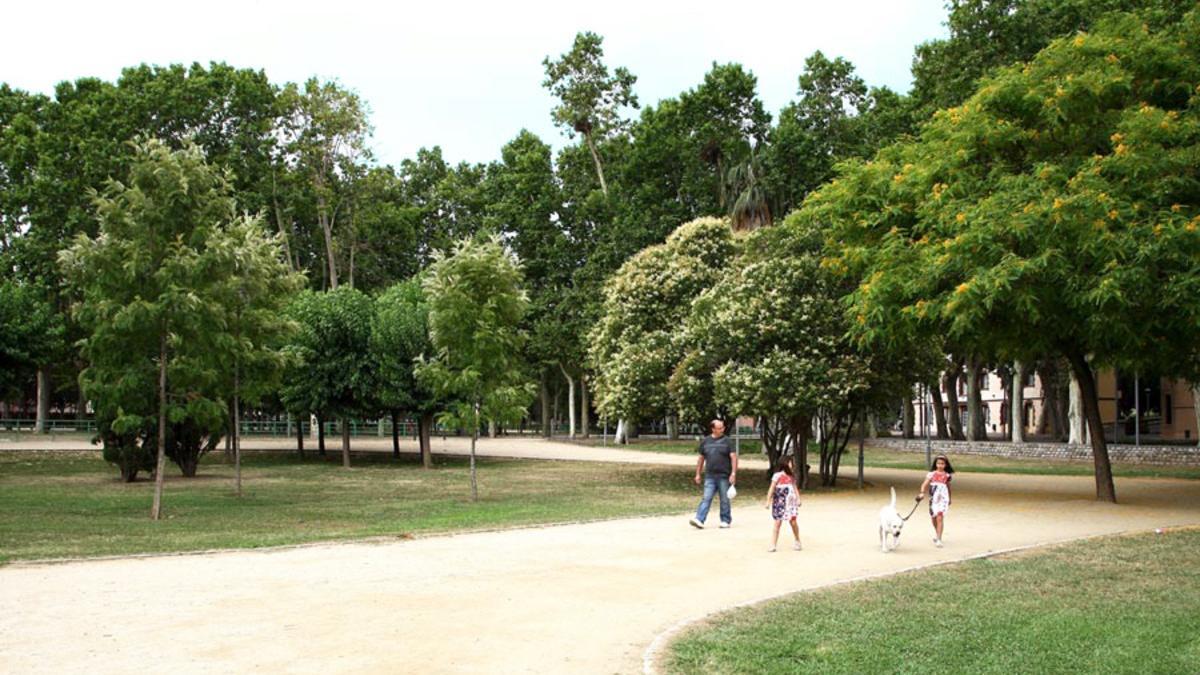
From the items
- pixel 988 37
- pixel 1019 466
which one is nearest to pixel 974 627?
pixel 1019 466

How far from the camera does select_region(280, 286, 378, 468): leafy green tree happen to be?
3800 centimetres

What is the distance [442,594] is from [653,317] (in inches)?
857

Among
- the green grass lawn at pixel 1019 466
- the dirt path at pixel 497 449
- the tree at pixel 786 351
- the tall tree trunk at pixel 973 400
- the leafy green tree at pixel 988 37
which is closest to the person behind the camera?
the tree at pixel 786 351

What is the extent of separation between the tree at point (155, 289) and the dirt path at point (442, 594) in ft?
21.4

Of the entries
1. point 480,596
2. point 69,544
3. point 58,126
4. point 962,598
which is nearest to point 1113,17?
point 962,598

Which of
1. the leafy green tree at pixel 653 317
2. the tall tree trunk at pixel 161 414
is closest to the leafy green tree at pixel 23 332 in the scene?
the leafy green tree at pixel 653 317

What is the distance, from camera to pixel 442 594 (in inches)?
427

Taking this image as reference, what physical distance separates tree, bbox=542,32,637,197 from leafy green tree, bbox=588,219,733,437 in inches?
897

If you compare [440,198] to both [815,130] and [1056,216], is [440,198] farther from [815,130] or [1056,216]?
[1056,216]

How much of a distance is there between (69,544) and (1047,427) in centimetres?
6272

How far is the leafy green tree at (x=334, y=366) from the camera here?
3800cm

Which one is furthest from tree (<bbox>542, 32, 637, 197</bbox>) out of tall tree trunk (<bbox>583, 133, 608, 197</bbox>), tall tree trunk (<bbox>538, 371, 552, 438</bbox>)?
tall tree trunk (<bbox>538, 371, 552, 438</bbox>)

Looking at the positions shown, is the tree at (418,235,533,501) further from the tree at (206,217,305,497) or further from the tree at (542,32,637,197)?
the tree at (542,32,637,197)

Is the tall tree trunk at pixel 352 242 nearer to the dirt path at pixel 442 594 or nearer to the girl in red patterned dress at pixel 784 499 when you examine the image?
the dirt path at pixel 442 594
